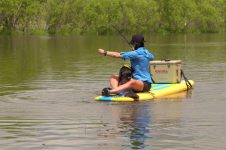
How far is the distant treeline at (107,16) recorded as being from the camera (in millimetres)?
92625

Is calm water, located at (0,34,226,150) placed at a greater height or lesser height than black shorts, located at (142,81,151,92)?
lesser

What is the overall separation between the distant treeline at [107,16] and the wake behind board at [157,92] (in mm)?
73349

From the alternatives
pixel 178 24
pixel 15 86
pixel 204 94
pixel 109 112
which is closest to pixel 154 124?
pixel 109 112

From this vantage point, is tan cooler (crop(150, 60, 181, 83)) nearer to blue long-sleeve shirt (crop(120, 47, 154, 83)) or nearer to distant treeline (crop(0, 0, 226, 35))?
blue long-sleeve shirt (crop(120, 47, 154, 83))

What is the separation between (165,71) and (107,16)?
8719 centimetres

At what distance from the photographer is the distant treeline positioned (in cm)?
9262

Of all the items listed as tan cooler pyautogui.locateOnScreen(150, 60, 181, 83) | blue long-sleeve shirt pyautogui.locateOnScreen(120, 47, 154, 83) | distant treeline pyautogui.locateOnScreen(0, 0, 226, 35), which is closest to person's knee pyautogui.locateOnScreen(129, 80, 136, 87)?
blue long-sleeve shirt pyautogui.locateOnScreen(120, 47, 154, 83)

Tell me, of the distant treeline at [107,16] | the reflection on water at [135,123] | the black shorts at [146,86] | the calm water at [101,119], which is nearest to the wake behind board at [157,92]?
the black shorts at [146,86]

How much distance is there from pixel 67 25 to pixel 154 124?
90004 millimetres

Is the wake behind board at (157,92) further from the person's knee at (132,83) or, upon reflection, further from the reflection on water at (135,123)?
the reflection on water at (135,123)

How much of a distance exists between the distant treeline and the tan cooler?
239 feet

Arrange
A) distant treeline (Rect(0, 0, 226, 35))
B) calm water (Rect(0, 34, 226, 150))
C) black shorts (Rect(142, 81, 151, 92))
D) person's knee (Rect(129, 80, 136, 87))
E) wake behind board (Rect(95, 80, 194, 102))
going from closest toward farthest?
calm water (Rect(0, 34, 226, 150)), wake behind board (Rect(95, 80, 194, 102)), person's knee (Rect(129, 80, 136, 87)), black shorts (Rect(142, 81, 151, 92)), distant treeline (Rect(0, 0, 226, 35))

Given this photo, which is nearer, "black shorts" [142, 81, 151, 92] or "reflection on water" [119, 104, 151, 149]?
"reflection on water" [119, 104, 151, 149]

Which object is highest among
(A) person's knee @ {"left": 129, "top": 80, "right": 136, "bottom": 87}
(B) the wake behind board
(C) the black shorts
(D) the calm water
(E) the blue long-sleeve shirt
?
(E) the blue long-sleeve shirt
